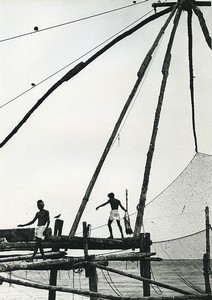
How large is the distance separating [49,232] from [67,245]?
136cm

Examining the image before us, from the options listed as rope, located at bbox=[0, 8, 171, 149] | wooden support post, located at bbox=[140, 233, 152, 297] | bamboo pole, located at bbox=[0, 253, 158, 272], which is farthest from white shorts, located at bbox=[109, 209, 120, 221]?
rope, located at bbox=[0, 8, 171, 149]

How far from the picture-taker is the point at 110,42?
999cm

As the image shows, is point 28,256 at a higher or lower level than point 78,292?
higher

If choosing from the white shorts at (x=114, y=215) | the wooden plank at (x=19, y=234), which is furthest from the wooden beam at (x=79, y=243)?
the white shorts at (x=114, y=215)

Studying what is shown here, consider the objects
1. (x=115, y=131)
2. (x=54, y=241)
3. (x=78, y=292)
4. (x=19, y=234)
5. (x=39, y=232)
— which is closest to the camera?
(x=78, y=292)

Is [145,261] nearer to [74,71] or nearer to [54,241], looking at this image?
[54,241]

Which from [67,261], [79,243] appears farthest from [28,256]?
[79,243]

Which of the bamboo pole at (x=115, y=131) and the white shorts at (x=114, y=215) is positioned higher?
the bamboo pole at (x=115, y=131)

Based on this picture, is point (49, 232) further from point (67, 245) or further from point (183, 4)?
point (183, 4)

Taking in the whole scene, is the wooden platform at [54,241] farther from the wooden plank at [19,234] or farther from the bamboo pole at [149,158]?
the bamboo pole at [149,158]

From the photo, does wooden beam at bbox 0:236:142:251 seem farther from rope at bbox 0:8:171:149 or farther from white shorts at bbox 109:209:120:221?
rope at bbox 0:8:171:149

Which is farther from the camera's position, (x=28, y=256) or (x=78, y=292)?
(x=28, y=256)

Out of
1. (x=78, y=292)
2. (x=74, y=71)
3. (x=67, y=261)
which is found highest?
(x=74, y=71)

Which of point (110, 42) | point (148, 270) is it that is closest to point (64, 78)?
point (110, 42)
